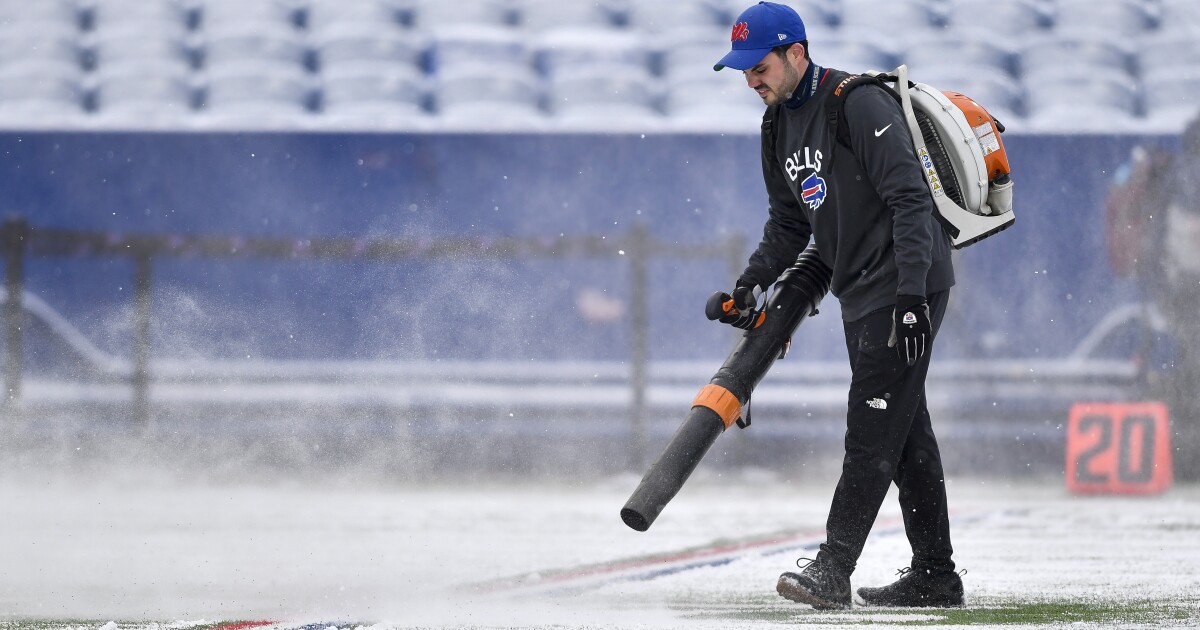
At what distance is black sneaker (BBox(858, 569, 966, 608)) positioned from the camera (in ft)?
10.3

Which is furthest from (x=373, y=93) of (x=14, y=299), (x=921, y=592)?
(x=921, y=592)

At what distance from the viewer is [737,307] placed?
3268mm

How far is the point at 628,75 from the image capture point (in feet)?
27.9

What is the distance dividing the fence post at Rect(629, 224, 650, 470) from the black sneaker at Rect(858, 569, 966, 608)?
393 cm

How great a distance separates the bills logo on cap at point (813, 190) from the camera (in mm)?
3074

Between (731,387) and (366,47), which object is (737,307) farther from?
(366,47)

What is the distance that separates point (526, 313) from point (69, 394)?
7.20 feet

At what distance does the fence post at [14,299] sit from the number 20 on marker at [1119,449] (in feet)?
16.0

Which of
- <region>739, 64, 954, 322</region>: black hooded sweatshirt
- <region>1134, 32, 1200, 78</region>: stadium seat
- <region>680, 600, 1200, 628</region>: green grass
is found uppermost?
<region>1134, 32, 1200, 78</region>: stadium seat

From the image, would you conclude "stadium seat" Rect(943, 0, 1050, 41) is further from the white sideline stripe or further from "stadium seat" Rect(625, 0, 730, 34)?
the white sideline stripe

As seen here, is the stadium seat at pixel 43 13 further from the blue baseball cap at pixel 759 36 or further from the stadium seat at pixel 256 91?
the blue baseball cap at pixel 759 36

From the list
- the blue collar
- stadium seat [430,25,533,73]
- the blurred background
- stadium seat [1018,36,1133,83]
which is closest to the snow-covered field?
the blurred background

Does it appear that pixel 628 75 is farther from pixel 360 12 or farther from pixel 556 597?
pixel 556 597

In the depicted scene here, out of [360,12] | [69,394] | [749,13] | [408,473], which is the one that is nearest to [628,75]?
[360,12]
